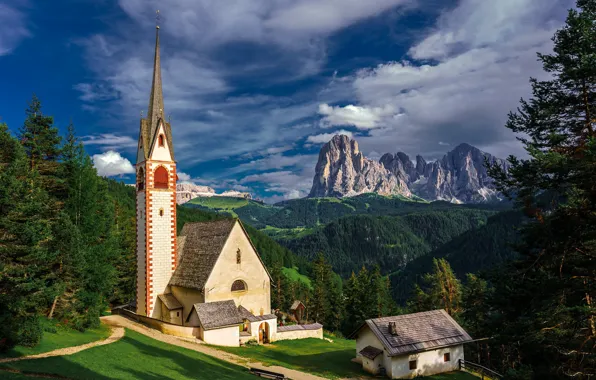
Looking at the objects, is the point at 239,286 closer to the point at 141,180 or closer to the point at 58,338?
the point at 141,180

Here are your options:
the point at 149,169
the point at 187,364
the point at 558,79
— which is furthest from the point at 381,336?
the point at 149,169

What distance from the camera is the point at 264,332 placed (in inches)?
1543

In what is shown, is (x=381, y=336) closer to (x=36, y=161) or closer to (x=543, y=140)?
(x=543, y=140)

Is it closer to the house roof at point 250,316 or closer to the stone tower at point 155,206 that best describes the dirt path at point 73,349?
the stone tower at point 155,206

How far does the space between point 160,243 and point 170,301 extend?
5.97 metres

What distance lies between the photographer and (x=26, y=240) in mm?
22391

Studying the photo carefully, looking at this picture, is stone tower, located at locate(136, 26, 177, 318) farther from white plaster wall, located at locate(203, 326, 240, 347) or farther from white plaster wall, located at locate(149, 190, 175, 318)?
white plaster wall, located at locate(203, 326, 240, 347)

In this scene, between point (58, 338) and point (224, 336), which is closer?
point (58, 338)

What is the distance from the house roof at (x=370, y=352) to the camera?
103 ft

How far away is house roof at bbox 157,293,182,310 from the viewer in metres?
39.8

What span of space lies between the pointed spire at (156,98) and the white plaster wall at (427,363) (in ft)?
107

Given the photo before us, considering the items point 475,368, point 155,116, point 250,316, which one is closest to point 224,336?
point 250,316

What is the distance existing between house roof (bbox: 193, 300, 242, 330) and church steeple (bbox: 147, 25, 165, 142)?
62.9 feet

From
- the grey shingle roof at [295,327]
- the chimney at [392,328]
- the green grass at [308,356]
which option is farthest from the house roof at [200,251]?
the chimney at [392,328]
